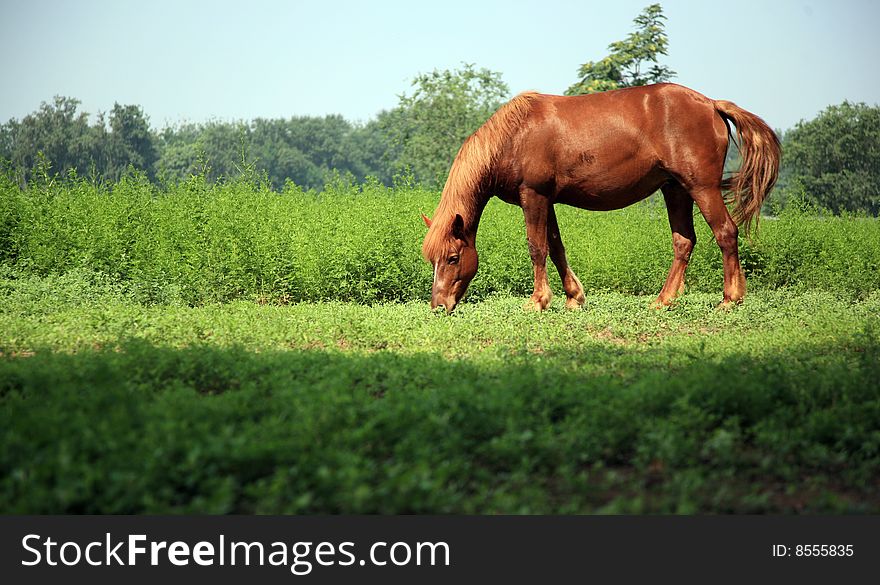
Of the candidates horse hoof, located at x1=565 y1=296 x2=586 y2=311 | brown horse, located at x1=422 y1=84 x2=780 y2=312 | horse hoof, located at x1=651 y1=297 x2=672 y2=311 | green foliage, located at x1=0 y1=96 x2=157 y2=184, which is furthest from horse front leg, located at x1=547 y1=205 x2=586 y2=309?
green foliage, located at x1=0 y1=96 x2=157 y2=184

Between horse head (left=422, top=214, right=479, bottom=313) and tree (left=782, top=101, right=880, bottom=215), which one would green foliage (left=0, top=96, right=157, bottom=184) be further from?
horse head (left=422, top=214, right=479, bottom=313)

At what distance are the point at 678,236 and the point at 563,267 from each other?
1427 mm

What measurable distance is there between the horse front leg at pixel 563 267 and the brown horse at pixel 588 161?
0.77 ft

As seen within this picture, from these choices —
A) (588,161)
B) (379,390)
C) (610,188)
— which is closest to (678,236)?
(610,188)

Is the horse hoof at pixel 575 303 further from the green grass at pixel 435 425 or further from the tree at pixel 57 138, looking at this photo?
the tree at pixel 57 138

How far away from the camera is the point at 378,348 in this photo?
7090 mm

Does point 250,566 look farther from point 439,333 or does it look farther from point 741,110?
point 741,110

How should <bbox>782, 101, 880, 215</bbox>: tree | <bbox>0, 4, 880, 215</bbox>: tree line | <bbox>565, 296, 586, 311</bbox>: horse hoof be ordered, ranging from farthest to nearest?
<bbox>782, 101, 880, 215</bbox>: tree < <bbox>0, 4, 880, 215</bbox>: tree line < <bbox>565, 296, 586, 311</bbox>: horse hoof

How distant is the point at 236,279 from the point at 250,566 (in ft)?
26.0

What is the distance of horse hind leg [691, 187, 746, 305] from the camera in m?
9.17

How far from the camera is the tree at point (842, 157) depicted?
36156mm

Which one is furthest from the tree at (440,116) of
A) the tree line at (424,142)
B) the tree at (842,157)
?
the tree at (842,157)

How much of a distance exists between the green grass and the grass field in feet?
0.05

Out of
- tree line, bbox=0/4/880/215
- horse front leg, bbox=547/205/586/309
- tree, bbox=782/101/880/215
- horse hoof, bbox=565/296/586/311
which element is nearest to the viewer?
horse hoof, bbox=565/296/586/311
